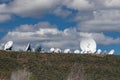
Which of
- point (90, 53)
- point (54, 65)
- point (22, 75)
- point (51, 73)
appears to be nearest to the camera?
point (22, 75)

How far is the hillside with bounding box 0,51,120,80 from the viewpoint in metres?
164

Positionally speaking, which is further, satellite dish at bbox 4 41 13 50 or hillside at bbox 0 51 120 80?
satellite dish at bbox 4 41 13 50

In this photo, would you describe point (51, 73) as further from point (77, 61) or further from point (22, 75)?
point (22, 75)

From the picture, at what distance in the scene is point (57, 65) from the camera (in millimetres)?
177375

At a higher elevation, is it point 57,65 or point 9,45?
point 9,45

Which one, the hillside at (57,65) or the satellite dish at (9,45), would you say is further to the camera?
the satellite dish at (9,45)

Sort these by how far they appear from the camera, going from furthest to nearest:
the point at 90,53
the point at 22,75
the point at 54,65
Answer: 1. the point at 90,53
2. the point at 54,65
3. the point at 22,75

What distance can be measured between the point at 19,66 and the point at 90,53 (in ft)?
104

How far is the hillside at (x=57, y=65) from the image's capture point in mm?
164500

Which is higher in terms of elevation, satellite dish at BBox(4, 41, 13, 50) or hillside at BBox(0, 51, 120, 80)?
satellite dish at BBox(4, 41, 13, 50)

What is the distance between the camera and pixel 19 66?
17062 cm

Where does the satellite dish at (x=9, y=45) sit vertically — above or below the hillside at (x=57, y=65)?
above

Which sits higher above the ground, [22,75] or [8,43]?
[8,43]

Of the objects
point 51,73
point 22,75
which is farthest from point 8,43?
point 22,75
